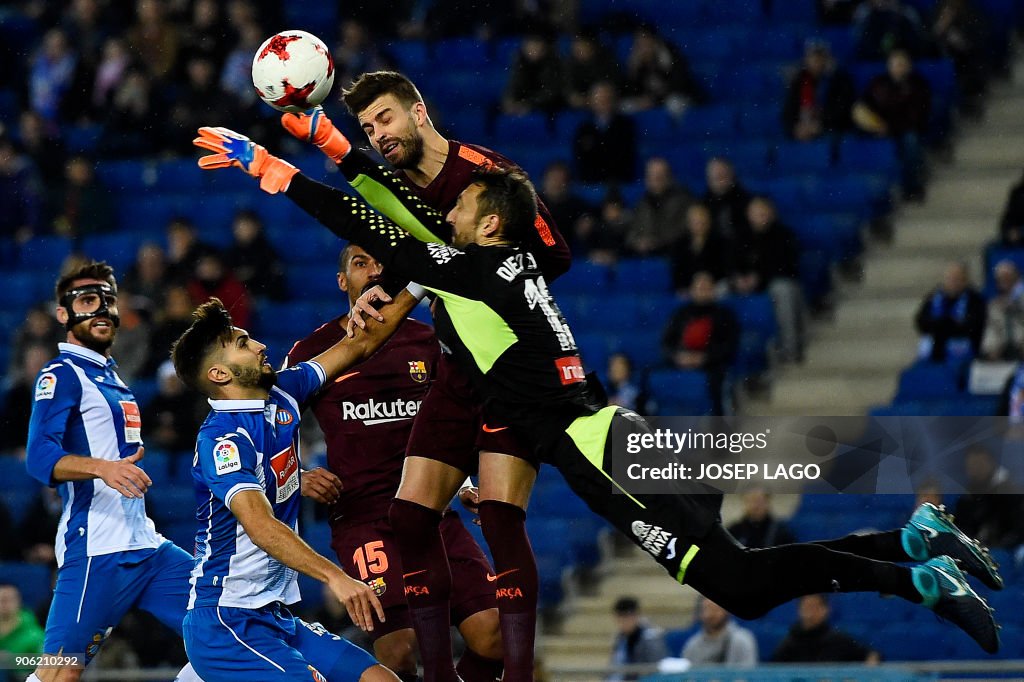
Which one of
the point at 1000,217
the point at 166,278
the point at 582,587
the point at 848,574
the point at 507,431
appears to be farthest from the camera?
the point at 166,278

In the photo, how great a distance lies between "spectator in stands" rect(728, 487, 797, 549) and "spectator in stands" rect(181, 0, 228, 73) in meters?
7.45

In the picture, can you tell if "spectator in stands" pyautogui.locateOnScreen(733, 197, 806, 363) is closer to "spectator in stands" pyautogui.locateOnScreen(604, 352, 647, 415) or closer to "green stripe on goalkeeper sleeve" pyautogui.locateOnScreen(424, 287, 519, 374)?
"spectator in stands" pyautogui.locateOnScreen(604, 352, 647, 415)

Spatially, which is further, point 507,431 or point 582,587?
point 582,587

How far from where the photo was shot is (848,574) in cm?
564

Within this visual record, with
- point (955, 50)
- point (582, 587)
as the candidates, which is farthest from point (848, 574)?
point (955, 50)

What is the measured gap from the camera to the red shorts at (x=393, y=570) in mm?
6426

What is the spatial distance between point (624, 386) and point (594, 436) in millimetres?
4959

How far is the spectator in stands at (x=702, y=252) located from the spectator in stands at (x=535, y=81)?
7.79 ft

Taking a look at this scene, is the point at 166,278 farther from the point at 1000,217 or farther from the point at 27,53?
the point at 1000,217

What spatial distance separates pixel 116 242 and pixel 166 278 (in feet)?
3.53

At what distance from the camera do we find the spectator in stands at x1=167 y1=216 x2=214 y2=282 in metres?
12.8

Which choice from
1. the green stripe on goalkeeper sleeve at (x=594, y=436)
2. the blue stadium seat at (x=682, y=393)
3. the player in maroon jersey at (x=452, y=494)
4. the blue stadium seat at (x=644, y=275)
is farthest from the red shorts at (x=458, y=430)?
the blue stadium seat at (x=644, y=275)

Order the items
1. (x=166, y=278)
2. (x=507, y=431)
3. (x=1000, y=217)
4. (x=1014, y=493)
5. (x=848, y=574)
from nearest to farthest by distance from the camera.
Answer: (x=848, y=574) < (x=507, y=431) < (x=1014, y=493) < (x=1000, y=217) < (x=166, y=278)

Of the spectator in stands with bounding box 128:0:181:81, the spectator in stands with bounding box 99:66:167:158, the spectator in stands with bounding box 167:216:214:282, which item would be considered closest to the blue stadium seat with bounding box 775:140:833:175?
the spectator in stands with bounding box 167:216:214:282
